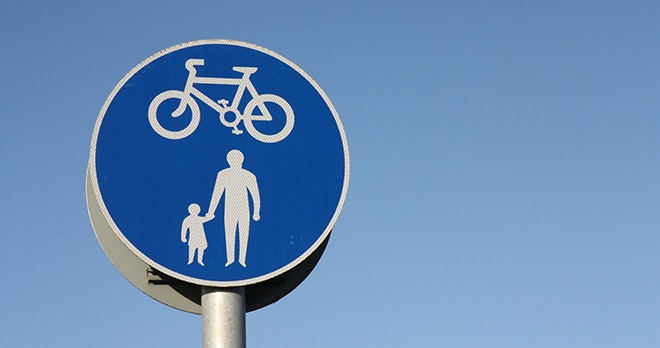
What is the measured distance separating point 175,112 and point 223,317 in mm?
726

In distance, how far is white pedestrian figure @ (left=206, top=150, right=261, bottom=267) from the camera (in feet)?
11.5

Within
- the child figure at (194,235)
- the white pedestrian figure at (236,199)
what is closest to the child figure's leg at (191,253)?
the child figure at (194,235)

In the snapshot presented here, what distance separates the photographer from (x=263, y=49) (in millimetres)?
3869

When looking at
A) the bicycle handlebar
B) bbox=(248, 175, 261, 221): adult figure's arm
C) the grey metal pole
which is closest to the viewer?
the grey metal pole

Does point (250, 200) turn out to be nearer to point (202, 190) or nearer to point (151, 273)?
point (202, 190)

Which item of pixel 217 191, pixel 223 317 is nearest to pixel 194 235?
pixel 217 191

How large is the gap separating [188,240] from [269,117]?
1.75 ft

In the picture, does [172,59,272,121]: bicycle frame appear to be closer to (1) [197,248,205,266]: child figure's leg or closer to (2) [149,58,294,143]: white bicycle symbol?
(2) [149,58,294,143]: white bicycle symbol

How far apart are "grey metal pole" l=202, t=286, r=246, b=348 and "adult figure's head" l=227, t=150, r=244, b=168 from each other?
1.39ft

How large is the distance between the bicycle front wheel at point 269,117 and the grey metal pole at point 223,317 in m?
0.54

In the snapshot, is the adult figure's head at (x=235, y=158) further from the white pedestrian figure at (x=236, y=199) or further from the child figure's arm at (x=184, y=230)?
the child figure's arm at (x=184, y=230)

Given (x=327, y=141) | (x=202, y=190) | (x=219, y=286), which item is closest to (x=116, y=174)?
Result: (x=202, y=190)

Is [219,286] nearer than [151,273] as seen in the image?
Yes

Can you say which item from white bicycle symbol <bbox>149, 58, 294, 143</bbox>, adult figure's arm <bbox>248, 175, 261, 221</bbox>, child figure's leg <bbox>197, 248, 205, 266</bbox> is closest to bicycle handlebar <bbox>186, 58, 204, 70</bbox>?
white bicycle symbol <bbox>149, 58, 294, 143</bbox>
